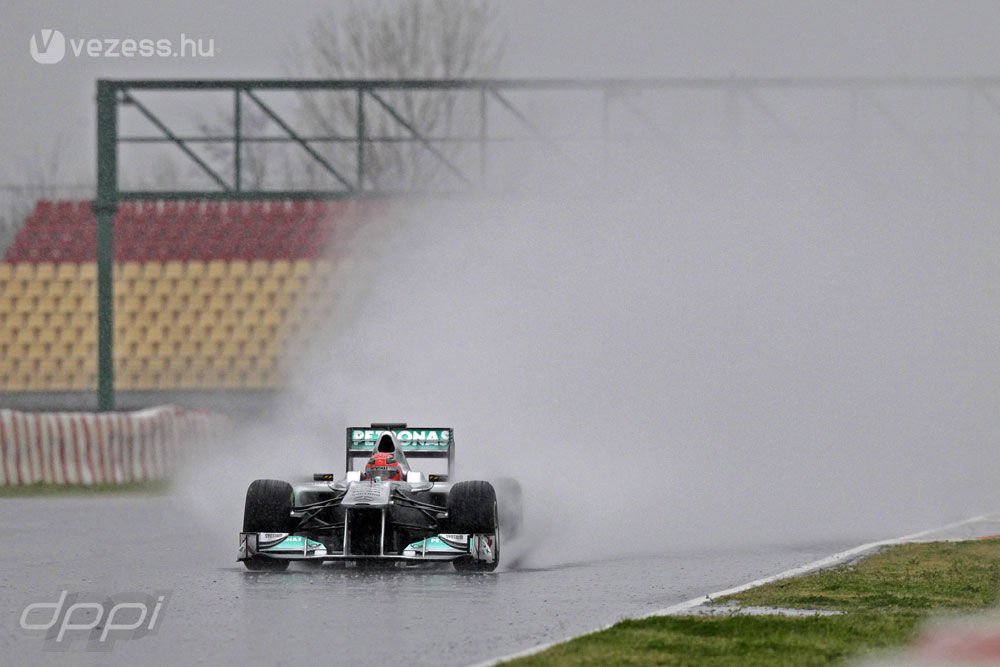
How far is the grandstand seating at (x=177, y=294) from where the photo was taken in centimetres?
4275

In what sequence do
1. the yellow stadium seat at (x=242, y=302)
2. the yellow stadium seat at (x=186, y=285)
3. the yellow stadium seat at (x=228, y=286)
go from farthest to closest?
the yellow stadium seat at (x=186, y=285) < the yellow stadium seat at (x=228, y=286) < the yellow stadium seat at (x=242, y=302)

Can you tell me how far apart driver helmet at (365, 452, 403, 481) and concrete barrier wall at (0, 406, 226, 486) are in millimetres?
12953

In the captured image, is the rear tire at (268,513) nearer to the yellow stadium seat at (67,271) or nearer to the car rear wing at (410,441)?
the car rear wing at (410,441)

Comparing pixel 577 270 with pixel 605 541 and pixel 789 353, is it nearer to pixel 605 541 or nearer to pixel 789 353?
pixel 789 353

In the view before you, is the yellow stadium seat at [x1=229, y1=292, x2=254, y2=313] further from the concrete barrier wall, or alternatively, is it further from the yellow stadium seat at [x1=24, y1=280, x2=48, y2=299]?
the concrete barrier wall

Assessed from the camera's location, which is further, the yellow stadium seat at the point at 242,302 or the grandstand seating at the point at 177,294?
the yellow stadium seat at the point at 242,302

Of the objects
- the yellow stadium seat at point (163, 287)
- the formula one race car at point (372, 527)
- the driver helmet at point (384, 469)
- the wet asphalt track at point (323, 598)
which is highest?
the yellow stadium seat at point (163, 287)

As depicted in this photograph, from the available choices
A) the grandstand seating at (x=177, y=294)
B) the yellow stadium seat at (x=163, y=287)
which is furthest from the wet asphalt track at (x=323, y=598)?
the yellow stadium seat at (x=163, y=287)

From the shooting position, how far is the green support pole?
99.4 feet

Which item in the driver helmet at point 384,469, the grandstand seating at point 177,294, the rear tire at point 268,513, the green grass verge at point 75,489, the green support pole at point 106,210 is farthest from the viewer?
the grandstand seating at point 177,294

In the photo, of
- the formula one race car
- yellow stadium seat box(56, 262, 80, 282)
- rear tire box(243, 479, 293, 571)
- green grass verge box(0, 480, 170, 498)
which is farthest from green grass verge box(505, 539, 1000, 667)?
yellow stadium seat box(56, 262, 80, 282)

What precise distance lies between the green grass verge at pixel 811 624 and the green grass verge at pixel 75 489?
14.9 metres

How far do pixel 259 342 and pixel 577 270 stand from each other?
14.7m

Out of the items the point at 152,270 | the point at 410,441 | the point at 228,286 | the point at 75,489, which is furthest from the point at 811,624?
the point at 152,270
